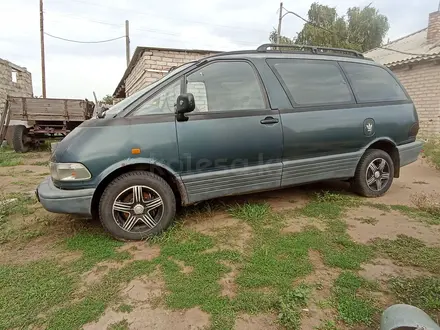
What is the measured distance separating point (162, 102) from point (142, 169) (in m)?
0.71

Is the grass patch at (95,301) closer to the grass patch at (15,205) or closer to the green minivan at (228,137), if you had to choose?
the green minivan at (228,137)

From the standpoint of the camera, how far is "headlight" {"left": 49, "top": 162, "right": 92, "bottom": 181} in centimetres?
262

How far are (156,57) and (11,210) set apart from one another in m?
4.76

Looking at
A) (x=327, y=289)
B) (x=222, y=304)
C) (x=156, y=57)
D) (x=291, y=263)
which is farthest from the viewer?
(x=156, y=57)

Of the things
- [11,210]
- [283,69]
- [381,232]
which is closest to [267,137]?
[283,69]

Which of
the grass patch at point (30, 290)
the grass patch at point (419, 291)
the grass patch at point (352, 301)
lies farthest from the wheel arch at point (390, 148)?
the grass patch at point (30, 290)

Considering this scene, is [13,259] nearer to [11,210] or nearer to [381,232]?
[11,210]

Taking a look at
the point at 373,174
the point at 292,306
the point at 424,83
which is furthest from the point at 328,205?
the point at 424,83

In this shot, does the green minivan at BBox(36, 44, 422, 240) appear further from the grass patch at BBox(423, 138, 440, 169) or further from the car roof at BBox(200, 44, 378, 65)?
the grass patch at BBox(423, 138, 440, 169)

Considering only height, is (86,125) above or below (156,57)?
below

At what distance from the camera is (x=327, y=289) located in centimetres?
207

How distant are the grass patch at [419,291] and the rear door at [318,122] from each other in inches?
62.8

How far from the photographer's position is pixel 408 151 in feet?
13.7

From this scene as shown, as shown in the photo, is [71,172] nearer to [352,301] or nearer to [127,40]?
[352,301]
